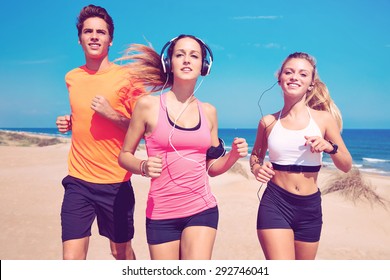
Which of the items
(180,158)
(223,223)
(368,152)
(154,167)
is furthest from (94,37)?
(368,152)

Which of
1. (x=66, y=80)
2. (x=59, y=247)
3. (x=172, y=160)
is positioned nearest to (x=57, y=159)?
(x=59, y=247)

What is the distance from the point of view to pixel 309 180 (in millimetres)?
3479

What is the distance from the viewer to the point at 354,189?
9.44 metres

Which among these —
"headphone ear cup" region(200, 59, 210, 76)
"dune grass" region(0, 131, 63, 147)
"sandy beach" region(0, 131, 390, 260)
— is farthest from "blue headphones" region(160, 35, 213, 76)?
"dune grass" region(0, 131, 63, 147)

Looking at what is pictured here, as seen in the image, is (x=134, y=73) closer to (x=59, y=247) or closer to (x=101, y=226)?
(x=101, y=226)

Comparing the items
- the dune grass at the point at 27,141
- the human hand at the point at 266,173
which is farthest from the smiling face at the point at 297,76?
the dune grass at the point at 27,141

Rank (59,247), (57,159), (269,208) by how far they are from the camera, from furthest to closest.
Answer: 1. (57,159)
2. (59,247)
3. (269,208)

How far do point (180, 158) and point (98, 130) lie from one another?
935 millimetres

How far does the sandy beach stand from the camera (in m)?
6.24

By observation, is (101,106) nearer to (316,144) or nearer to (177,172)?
(177,172)

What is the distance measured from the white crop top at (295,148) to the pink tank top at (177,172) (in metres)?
0.74

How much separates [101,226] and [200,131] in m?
1.46

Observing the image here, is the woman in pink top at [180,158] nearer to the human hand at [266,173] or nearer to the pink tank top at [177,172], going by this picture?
the pink tank top at [177,172]

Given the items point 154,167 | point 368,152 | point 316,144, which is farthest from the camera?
point 368,152
